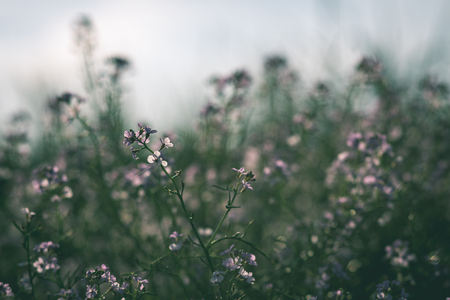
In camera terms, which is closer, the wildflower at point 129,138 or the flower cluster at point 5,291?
the wildflower at point 129,138

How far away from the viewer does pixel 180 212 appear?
11.0 ft

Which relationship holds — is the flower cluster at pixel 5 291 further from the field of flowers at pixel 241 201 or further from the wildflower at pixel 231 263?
the wildflower at pixel 231 263

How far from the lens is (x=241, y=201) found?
365 cm

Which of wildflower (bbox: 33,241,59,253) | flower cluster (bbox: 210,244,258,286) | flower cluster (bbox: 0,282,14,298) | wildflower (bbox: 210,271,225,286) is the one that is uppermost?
wildflower (bbox: 33,241,59,253)

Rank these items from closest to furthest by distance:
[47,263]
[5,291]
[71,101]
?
[5,291], [47,263], [71,101]

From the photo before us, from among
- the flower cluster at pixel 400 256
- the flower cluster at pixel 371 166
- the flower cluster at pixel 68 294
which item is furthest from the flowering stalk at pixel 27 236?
the flower cluster at pixel 400 256

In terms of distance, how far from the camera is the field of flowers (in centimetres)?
192

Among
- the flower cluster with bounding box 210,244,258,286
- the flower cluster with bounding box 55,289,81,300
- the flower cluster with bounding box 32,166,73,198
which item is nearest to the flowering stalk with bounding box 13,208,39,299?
the flower cluster with bounding box 55,289,81,300

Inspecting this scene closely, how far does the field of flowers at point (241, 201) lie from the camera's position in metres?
1.92

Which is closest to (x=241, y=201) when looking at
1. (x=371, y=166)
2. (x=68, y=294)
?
(x=371, y=166)

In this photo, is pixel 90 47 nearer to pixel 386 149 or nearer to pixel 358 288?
pixel 386 149

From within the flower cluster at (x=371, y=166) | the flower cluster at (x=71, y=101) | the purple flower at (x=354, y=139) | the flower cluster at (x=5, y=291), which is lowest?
the flower cluster at (x=5, y=291)

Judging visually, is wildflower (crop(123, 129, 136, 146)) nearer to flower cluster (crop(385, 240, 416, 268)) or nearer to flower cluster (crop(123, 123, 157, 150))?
flower cluster (crop(123, 123, 157, 150))

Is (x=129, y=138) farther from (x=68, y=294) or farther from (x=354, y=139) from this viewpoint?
(x=354, y=139)
